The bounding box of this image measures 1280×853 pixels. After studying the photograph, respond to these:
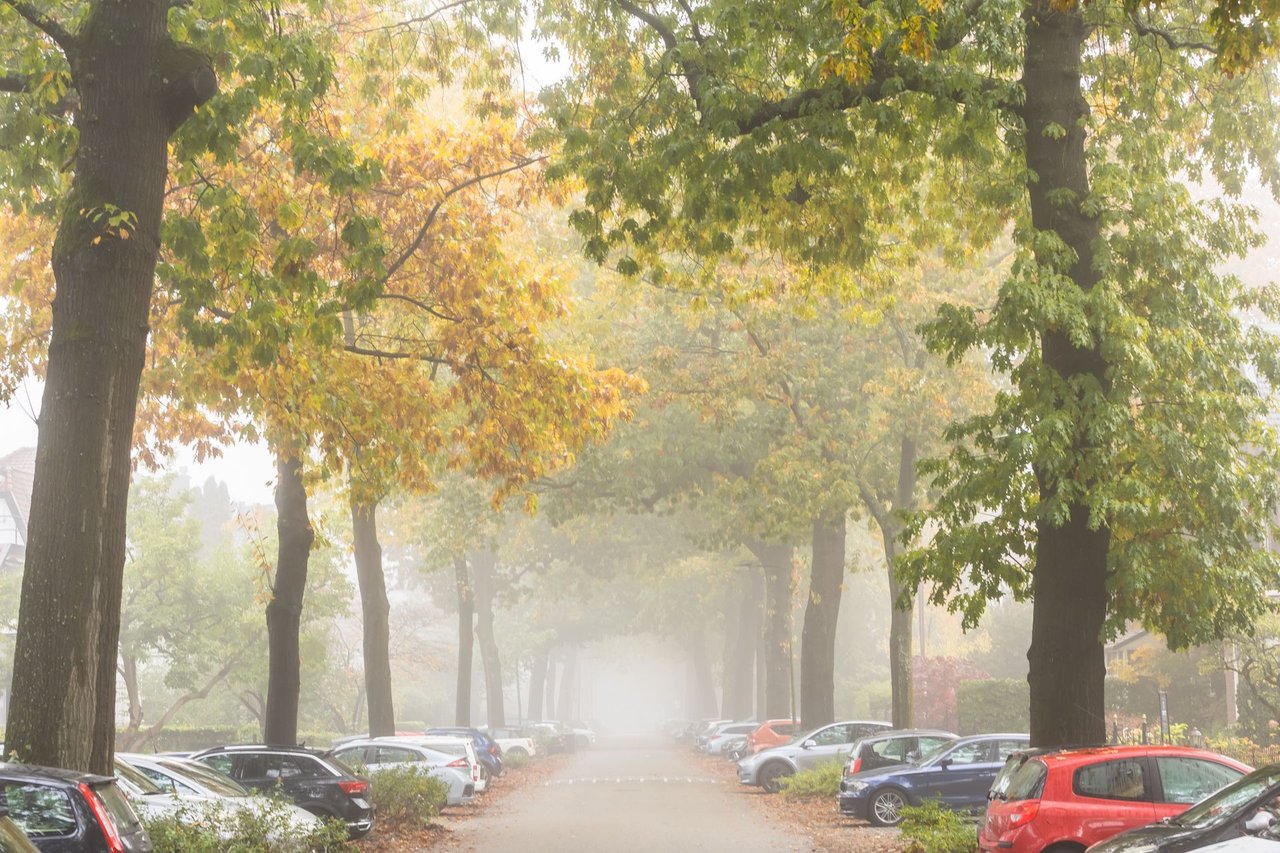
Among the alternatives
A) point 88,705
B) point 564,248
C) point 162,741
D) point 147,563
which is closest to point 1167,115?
point 88,705

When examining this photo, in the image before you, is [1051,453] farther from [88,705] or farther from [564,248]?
[564,248]

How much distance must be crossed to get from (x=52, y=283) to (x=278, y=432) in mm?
3746

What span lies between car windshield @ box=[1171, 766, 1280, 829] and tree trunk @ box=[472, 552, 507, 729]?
46470mm

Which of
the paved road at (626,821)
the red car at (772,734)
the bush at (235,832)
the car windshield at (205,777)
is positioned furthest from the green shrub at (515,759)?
the bush at (235,832)

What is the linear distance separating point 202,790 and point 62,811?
7.13 metres

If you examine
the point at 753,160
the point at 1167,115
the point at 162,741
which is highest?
the point at 1167,115

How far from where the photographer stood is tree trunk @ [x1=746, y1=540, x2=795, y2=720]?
139 feet

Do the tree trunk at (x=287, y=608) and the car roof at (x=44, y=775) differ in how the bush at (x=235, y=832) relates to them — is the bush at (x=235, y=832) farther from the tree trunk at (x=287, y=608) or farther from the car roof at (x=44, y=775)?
the tree trunk at (x=287, y=608)

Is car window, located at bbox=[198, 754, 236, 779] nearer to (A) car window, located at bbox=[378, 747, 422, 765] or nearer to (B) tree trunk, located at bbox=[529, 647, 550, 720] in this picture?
(A) car window, located at bbox=[378, 747, 422, 765]

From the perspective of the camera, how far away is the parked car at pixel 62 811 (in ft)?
29.5

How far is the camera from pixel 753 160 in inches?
508

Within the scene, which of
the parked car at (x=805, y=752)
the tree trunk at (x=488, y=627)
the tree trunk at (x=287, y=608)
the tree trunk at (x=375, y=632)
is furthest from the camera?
the tree trunk at (x=488, y=627)

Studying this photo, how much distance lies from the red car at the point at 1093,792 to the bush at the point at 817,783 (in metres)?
14.1

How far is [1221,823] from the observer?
873 centimetres
